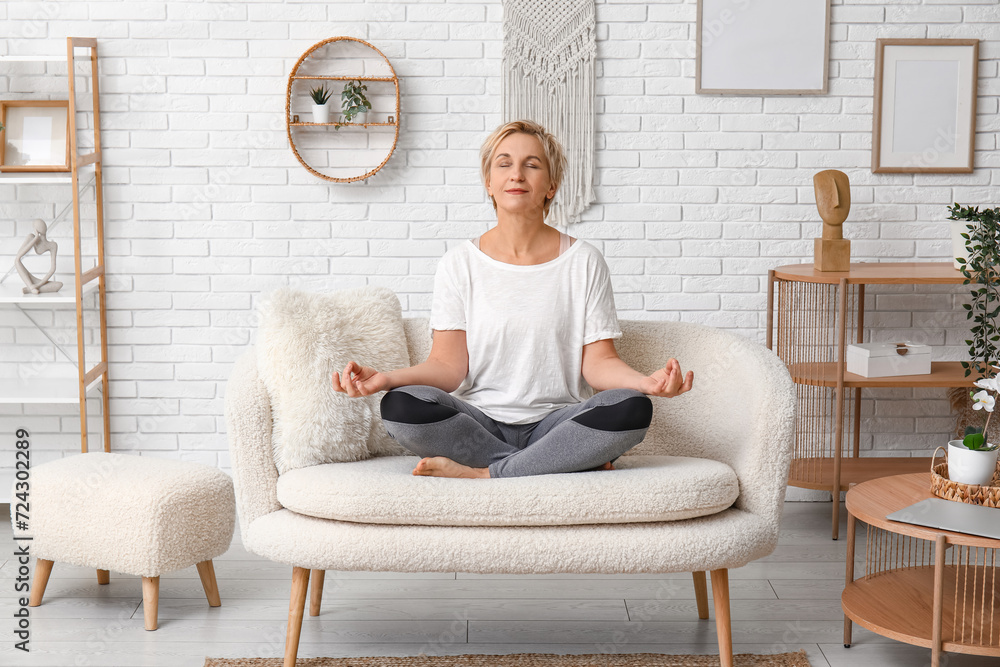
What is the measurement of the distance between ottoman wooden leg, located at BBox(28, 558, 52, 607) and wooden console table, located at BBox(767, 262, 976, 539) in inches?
86.0

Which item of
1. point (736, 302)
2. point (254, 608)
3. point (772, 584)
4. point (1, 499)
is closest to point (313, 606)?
point (254, 608)

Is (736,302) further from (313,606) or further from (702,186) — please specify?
(313,606)

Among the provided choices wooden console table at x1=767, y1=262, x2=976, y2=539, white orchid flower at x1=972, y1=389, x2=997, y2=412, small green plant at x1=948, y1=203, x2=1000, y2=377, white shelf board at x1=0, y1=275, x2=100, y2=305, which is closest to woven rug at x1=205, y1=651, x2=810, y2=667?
white orchid flower at x1=972, y1=389, x2=997, y2=412

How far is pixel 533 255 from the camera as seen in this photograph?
2.29 m

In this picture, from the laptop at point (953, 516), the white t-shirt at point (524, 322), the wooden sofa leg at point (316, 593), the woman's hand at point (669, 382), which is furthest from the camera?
the wooden sofa leg at point (316, 593)

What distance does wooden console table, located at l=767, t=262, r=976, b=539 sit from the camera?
2.87 meters

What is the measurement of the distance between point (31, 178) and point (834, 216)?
2.50 metres

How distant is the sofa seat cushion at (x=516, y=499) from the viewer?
1.90 metres

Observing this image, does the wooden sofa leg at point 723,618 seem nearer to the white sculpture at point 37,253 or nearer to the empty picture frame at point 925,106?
the empty picture frame at point 925,106

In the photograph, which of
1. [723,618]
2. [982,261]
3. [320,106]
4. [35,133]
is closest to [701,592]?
[723,618]

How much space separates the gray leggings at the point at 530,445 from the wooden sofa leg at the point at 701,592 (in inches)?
19.6

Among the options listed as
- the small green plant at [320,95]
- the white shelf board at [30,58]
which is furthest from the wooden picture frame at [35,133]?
the small green plant at [320,95]

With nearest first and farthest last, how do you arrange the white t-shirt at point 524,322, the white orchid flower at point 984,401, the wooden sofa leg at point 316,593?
1. the white orchid flower at point 984,401
2. the white t-shirt at point 524,322
3. the wooden sofa leg at point 316,593

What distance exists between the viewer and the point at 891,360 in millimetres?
2910
